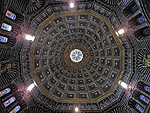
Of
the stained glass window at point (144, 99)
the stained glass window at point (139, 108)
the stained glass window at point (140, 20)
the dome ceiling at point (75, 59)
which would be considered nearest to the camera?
the stained glass window at point (140, 20)

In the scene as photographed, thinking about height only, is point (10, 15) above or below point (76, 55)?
above

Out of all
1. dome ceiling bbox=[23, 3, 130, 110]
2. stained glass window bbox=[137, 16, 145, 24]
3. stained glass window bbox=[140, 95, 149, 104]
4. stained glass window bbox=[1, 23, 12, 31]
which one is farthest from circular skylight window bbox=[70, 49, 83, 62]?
stained glass window bbox=[140, 95, 149, 104]

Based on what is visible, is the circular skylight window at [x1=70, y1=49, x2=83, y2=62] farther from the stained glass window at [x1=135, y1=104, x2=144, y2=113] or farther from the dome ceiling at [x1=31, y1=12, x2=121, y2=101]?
the stained glass window at [x1=135, y1=104, x2=144, y2=113]

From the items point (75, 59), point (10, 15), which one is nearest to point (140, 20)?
point (75, 59)

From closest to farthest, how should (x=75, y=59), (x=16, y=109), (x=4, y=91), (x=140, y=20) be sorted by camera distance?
(x=140, y=20) → (x=4, y=91) → (x=16, y=109) → (x=75, y=59)

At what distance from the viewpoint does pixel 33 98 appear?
2420 centimetres

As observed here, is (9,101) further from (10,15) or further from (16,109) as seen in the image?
(10,15)

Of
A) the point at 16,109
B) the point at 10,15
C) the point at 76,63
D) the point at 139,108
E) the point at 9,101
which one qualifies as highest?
the point at 10,15

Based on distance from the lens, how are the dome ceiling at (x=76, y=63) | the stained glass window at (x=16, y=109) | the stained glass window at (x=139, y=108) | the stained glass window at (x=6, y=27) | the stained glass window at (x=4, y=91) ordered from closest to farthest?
the stained glass window at (x=6, y=27)
the stained glass window at (x=4, y=91)
the stained glass window at (x=139, y=108)
the stained glass window at (x=16, y=109)
the dome ceiling at (x=76, y=63)

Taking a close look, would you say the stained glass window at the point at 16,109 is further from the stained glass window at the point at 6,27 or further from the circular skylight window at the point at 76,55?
the circular skylight window at the point at 76,55

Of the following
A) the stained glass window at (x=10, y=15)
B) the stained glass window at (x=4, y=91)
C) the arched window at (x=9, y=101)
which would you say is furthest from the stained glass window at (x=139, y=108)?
the stained glass window at (x=10, y=15)

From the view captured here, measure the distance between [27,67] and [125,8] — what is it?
73.8ft

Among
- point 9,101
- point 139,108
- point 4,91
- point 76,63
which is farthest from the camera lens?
point 76,63

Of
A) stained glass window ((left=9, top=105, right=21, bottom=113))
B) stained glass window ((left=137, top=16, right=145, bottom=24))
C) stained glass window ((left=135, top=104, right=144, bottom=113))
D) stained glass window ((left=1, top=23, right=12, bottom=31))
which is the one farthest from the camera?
stained glass window ((left=9, top=105, right=21, bottom=113))
